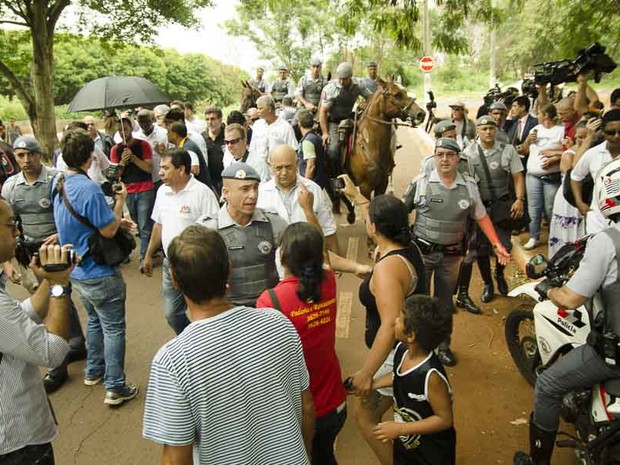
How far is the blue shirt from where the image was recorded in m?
3.66

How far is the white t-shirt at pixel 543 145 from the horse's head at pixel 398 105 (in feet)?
5.94

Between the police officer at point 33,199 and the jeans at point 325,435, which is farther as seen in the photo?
the police officer at point 33,199

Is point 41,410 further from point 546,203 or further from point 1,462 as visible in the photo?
point 546,203

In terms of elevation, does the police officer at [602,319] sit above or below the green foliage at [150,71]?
below

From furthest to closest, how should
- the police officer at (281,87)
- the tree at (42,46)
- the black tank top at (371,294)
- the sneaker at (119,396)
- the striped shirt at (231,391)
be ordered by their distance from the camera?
the police officer at (281,87)
the tree at (42,46)
the sneaker at (119,396)
the black tank top at (371,294)
the striped shirt at (231,391)

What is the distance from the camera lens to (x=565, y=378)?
110 inches

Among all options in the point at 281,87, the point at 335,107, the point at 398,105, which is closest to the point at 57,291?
the point at 398,105

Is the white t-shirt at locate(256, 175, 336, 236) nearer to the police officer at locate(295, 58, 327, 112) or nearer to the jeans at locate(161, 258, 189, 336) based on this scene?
the jeans at locate(161, 258, 189, 336)

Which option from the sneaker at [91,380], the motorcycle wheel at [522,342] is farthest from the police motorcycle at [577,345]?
the sneaker at [91,380]

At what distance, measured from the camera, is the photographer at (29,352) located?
2.07m

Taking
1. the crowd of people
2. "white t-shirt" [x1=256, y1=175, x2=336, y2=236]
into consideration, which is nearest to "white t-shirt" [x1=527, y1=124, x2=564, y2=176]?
the crowd of people

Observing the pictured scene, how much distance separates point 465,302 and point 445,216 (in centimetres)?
170

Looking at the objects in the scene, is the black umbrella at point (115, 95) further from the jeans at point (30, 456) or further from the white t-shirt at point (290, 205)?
the jeans at point (30, 456)

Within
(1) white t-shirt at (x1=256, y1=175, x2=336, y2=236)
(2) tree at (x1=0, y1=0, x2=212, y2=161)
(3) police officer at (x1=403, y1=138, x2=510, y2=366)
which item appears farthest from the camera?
(2) tree at (x1=0, y1=0, x2=212, y2=161)
